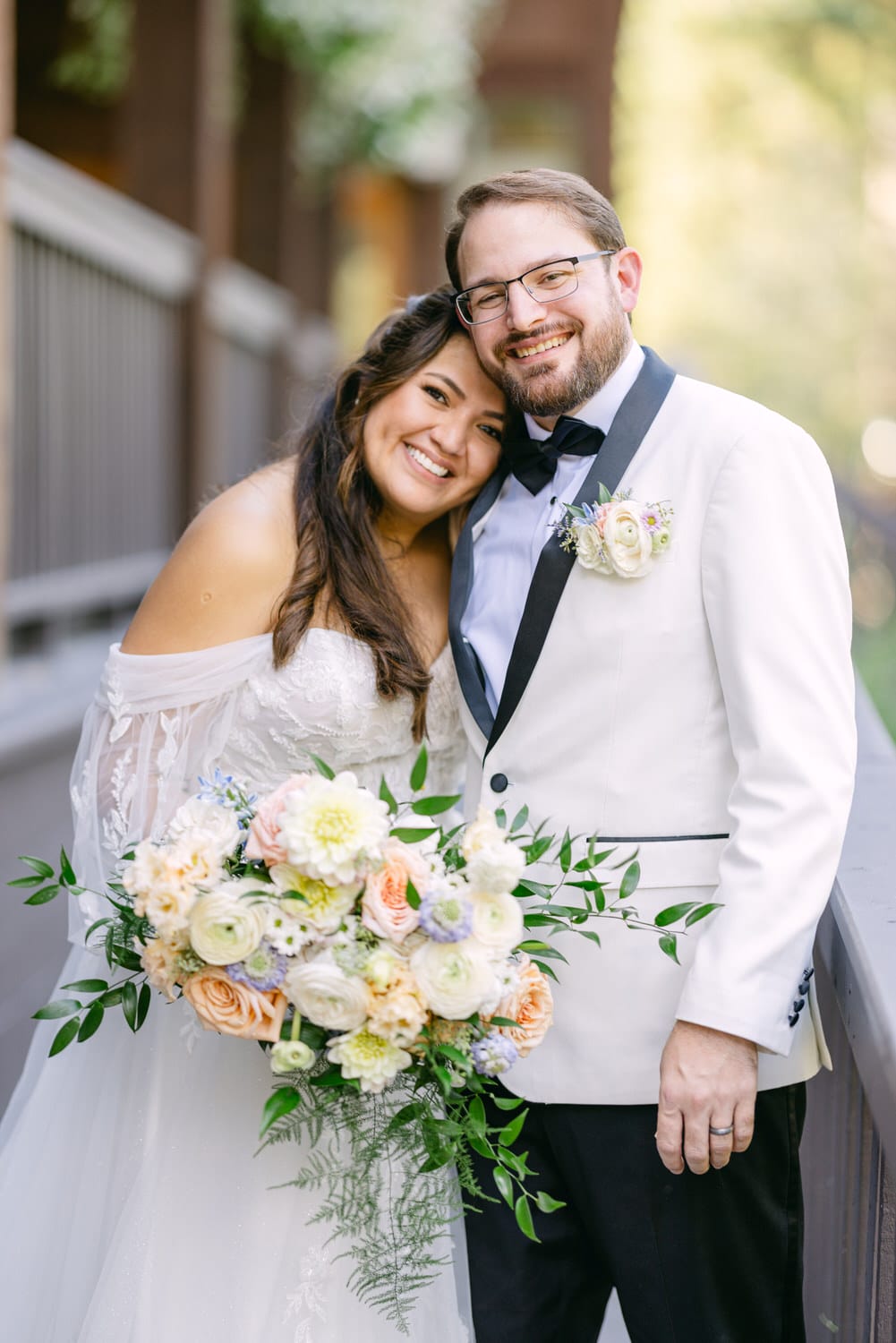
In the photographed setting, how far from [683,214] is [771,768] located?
1061 inches

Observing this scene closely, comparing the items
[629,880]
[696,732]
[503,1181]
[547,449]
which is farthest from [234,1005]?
[547,449]

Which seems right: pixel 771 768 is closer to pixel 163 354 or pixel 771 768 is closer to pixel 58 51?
pixel 163 354

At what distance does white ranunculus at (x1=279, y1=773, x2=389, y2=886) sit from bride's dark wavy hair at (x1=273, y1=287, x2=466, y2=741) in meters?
0.83

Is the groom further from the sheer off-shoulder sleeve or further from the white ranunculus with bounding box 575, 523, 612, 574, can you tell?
the sheer off-shoulder sleeve

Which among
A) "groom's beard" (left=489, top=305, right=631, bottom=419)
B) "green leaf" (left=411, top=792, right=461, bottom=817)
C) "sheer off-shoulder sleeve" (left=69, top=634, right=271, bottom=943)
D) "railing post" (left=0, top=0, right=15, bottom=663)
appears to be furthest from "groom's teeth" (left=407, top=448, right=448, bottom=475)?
"railing post" (left=0, top=0, right=15, bottom=663)

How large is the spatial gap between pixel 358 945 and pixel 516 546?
3.01ft

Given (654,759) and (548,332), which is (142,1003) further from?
(548,332)

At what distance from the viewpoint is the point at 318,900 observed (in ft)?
5.70

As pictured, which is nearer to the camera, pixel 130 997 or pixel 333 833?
pixel 333 833

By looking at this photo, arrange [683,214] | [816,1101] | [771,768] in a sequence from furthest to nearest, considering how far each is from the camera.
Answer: [683,214] < [816,1101] < [771,768]

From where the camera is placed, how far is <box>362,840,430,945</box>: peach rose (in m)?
1.70

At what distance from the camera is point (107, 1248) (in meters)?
2.35

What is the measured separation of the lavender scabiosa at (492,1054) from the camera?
1765 mm

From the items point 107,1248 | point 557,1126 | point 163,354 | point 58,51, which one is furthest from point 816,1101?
point 58,51
